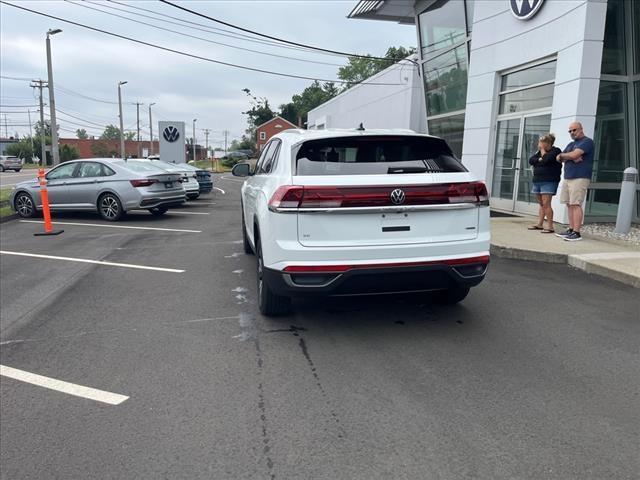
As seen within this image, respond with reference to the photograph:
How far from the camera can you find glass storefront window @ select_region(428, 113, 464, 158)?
52.6ft

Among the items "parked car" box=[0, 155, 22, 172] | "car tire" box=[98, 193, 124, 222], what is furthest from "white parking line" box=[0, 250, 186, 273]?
"parked car" box=[0, 155, 22, 172]

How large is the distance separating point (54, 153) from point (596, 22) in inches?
854

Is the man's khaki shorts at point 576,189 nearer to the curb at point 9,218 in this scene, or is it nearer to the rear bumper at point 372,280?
the rear bumper at point 372,280

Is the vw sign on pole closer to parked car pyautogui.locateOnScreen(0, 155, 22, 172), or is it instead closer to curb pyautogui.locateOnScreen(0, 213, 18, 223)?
curb pyautogui.locateOnScreen(0, 213, 18, 223)

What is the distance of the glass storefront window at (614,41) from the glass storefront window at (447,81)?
5168 millimetres

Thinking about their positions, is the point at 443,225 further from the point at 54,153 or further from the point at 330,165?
the point at 54,153

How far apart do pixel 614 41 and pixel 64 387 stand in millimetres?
11294

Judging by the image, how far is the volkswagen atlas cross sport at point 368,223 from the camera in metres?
4.03

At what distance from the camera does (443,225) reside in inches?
166

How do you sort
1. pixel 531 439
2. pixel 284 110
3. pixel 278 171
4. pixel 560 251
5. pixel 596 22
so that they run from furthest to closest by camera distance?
pixel 284 110 → pixel 596 22 → pixel 560 251 → pixel 278 171 → pixel 531 439

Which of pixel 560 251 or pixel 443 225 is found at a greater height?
pixel 443 225

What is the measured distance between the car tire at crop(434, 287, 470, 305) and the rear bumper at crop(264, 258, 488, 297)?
2.20ft

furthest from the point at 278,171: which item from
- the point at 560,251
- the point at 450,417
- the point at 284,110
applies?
the point at 284,110

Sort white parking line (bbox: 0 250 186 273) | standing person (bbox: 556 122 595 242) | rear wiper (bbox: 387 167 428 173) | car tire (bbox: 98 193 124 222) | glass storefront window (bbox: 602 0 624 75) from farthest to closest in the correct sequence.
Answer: car tire (bbox: 98 193 124 222), glass storefront window (bbox: 602 0 624 75), standing person (bbox: 556 122 595 242), white parking line (bbox: 0 250 186 273), rear wiper (bbox: 387 167 428 173)
